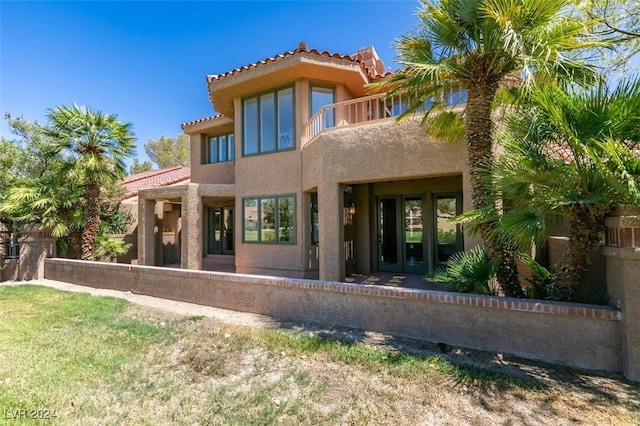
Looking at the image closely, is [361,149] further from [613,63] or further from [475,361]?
[613,63]

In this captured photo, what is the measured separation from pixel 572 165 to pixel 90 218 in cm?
1676

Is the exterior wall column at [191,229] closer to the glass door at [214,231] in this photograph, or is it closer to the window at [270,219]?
the window at [270,219]

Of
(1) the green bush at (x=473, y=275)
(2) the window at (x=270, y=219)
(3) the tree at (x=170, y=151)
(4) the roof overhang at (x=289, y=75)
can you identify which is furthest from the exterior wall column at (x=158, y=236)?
(3) the tree at (x=170, y=151)

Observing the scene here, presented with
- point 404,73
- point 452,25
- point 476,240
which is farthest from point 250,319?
point 452,25

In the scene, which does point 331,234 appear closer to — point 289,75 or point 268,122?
point 268,122

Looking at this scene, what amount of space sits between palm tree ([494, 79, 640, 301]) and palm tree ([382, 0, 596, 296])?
30.0 inches

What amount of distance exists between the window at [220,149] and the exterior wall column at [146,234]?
13.0 feet

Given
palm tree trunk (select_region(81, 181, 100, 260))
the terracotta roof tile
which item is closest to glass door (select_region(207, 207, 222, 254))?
palm tree trunk (select_region(81, 181, 100, 260))

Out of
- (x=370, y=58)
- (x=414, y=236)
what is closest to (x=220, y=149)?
(x=370, y=58)

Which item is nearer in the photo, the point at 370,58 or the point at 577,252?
the point at 577,252

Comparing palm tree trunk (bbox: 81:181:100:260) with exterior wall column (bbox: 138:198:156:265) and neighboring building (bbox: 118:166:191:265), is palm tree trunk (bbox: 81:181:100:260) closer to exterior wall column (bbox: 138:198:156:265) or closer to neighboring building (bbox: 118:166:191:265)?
exterior wall column (bbox: 138:198:156:265)

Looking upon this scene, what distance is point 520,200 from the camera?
5633 millimetres

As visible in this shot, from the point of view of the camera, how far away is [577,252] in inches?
207

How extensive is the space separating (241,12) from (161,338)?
46.3ft
